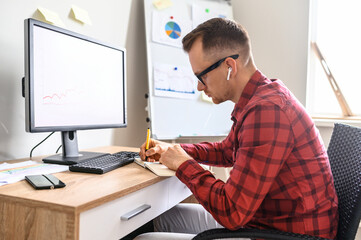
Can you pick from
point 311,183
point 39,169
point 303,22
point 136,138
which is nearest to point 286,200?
point 311,183

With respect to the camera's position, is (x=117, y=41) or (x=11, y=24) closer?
(x=11, y=24)

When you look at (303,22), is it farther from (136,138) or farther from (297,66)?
(136,138)

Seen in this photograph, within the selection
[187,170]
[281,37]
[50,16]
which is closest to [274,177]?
[187,170]

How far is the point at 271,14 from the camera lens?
93.0 inches

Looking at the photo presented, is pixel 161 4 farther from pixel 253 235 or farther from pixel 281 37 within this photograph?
pixel 253 235

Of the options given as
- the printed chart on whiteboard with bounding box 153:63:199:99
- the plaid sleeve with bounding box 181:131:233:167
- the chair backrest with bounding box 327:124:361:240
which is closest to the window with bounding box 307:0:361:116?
the printed chart on whiteboard with bounding box 153:63:199:99

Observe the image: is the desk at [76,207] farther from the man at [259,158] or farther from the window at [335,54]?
the window at [335,54]

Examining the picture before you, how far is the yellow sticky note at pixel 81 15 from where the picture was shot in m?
1.51

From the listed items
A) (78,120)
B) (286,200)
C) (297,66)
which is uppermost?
(297,66)

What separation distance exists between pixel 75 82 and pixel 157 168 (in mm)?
451

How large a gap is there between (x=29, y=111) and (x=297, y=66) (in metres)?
1.90

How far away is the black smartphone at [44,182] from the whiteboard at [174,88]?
1.09 metres

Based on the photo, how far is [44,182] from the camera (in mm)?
808

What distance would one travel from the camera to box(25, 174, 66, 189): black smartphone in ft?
2.56
